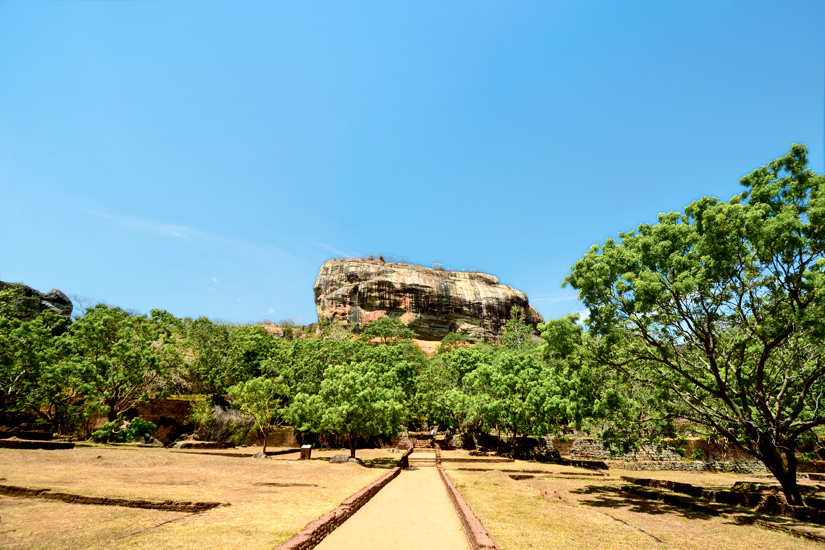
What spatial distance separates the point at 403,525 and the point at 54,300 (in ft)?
189

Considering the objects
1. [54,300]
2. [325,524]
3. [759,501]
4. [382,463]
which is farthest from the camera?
[54,300]

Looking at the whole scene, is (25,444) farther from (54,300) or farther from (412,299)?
(412,299)

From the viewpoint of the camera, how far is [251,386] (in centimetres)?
2877

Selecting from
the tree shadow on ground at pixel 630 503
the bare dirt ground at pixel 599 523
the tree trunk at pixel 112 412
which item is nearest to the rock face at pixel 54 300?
the tree trunk at pixel 112 412

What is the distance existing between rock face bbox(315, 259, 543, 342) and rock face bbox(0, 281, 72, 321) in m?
43.1

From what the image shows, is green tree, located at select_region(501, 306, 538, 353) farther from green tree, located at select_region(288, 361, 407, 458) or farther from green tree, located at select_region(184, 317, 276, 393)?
green tree, located at select_region(288, 361, 407, 458)

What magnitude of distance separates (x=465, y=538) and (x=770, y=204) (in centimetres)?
1272

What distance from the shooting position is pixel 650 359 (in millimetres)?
14703

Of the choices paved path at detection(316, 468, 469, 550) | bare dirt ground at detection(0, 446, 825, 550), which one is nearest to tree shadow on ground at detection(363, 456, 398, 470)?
bare dirt ground at detection(0, 446, 825, 550)

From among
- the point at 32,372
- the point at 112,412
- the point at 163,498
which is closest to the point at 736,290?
the point at 163,498

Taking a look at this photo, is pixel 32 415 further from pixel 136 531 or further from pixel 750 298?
pixel 750 298

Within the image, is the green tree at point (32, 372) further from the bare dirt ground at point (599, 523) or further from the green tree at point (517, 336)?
the green tree at point (517, 336)

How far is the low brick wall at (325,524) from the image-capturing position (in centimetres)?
695

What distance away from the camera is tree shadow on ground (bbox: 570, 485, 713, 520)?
13.0 metres
